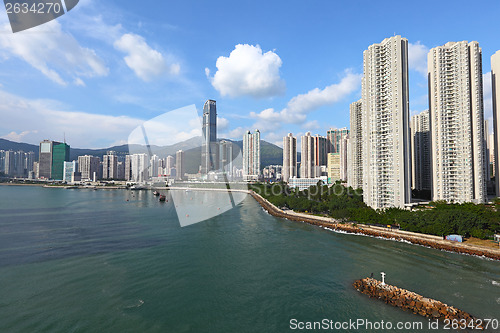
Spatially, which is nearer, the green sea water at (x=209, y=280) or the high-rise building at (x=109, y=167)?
the green sea water at (x=209, y=280)

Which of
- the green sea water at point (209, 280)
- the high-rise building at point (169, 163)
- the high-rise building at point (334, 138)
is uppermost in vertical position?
the high-rise building at point (334, 138)

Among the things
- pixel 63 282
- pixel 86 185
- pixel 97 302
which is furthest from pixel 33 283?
pixel 86 185

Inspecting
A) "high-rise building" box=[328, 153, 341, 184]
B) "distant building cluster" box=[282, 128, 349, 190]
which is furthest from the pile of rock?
"distant building cluster" box=[282, 128, 349, 190]

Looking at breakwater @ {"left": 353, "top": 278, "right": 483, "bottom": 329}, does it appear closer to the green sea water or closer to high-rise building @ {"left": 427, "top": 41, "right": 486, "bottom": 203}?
the green sea water

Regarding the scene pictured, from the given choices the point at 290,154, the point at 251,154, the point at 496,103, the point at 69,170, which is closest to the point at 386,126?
the point at 496,103

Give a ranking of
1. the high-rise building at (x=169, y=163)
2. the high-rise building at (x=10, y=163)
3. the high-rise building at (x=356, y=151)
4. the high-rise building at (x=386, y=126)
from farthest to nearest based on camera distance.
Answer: the high-rise building at (x=10, y=163)
the high-rise building at (x=169, y=163)
the high-rise building at (x=356, y=151)
the high-rise building at (x=386, y=126)

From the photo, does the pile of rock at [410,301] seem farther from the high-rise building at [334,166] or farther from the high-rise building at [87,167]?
the high-rise building at [87,167]

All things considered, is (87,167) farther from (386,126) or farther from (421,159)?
(421,159)

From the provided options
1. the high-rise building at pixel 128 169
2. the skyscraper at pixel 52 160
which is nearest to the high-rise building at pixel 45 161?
the skyscraper at pixel 52 160
